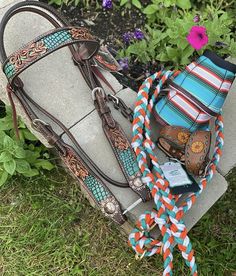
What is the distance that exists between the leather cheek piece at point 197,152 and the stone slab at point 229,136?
18 cm

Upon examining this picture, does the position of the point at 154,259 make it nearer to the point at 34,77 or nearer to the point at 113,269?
the point at 113,269

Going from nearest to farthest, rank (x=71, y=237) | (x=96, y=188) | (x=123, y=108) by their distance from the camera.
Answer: (x=96, y=188), (x=123, y=108), (x=71, y=237)

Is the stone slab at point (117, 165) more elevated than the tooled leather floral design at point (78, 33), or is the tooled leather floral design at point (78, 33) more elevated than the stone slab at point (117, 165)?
the tooled leather floral design at point (78, 33)

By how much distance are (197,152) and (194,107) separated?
6.5 inches

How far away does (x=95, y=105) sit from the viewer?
1.84m

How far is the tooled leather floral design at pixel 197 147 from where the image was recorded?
1.68 metres

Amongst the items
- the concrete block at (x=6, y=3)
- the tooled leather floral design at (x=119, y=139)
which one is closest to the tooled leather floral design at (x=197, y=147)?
the tooled leather floral design at (x=119, y=139)

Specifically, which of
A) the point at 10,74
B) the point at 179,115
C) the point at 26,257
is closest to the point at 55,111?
the point at 10,74

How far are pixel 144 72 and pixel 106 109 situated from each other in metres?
0.50

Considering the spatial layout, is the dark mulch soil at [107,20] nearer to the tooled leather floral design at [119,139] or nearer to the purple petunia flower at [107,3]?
the purple petunia flower at [107,3]

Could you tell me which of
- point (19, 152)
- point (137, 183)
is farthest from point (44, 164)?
point (137, 183)

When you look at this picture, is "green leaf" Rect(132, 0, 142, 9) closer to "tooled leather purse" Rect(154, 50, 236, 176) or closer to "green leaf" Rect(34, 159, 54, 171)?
"tooled leather purse" Rect(154, 50, 236, 176)

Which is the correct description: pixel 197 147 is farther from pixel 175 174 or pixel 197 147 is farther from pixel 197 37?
pixel 197 37

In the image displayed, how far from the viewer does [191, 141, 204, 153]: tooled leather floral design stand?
5.50ft
